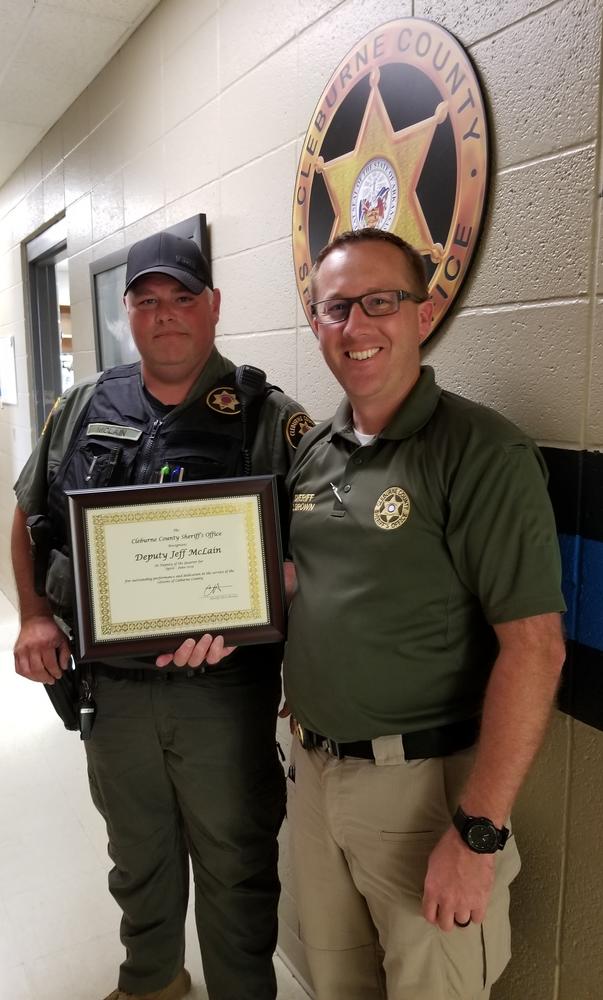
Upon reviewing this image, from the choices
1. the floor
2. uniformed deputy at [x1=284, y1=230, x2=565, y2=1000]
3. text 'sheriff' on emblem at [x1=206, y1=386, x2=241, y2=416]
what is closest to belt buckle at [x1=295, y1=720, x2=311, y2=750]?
uniformed deputy at [x1=284, y1=230, x2=565, y2=1000]

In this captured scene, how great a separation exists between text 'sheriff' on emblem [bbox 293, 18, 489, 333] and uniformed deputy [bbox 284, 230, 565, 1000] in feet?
0.50

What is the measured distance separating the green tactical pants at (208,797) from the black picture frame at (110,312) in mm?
1663

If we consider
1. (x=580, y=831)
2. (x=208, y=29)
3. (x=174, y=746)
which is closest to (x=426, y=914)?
(x=580, y=831)

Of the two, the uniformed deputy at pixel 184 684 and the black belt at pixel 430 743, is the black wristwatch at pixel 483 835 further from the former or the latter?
the uniformed deputy at pixel 184 684

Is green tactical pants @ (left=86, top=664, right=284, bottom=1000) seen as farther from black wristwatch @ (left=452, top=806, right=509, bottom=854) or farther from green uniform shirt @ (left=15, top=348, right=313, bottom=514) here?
black wristwatch @ (left=452, top=806, right=509, bottom=854)

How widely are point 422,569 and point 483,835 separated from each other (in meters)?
0.38

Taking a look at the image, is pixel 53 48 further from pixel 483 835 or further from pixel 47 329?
pixel 483 835

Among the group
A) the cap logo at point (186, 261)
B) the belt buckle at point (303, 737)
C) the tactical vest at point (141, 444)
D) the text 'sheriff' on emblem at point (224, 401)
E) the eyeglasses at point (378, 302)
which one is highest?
the cap logo at point (186, 261)

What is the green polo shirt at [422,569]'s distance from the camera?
97 centimetres

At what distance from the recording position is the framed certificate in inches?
50.0

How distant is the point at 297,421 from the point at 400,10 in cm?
82

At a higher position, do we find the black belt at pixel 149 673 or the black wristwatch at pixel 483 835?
the black belt at pixel 149 673

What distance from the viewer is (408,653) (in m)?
1.08

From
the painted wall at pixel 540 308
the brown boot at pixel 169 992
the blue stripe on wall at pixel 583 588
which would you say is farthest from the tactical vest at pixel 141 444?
the brown boot at pixel 169 992
